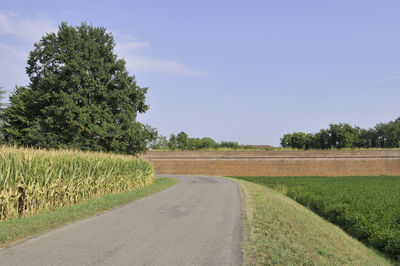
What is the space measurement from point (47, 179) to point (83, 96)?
17.4 meters

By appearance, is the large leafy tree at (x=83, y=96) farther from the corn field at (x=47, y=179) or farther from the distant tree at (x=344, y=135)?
the distant tree at (x=344, y=135)

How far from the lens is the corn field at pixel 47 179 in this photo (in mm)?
9859

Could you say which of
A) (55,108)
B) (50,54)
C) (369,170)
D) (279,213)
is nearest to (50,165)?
(279,213)

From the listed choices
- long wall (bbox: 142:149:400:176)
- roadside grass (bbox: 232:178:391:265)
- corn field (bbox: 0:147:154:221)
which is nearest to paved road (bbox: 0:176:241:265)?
roadside grass (bbox: 232:178:391:265)

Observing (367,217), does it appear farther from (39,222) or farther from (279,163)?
(279,163)

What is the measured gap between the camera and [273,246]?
6672mm

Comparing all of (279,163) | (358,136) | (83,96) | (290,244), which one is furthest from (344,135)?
(290,244)

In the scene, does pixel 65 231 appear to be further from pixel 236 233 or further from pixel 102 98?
pixel 102 98

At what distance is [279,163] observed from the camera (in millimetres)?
46906

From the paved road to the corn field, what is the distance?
8.38 feet

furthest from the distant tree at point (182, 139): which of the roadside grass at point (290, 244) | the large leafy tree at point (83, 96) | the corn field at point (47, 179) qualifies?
the roadside grass at point (290, 244)

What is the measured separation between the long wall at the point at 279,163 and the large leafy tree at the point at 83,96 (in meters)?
17.8

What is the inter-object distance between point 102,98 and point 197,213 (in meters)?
20.8

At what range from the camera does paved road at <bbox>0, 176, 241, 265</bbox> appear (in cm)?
574
